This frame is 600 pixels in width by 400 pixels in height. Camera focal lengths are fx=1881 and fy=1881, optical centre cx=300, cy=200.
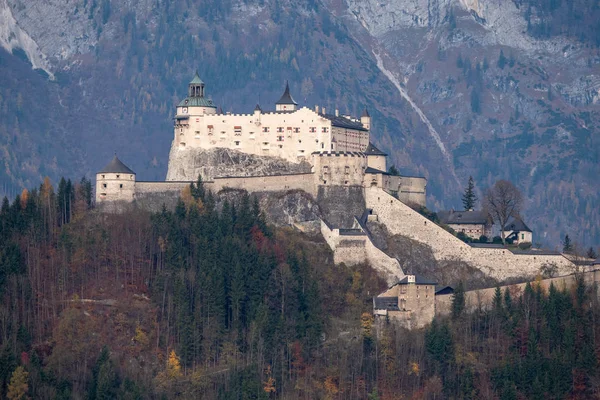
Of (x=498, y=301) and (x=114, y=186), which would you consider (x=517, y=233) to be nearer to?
(x=498, y=301)

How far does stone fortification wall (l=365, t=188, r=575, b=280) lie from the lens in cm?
10600

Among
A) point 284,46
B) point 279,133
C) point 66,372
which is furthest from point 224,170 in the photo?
point 284,46

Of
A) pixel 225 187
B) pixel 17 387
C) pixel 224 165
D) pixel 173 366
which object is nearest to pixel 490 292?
pixel 225 187

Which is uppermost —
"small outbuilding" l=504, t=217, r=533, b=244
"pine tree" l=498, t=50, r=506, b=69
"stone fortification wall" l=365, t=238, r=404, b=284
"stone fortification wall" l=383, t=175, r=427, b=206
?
"pine tree" l=498, t=50, r=506, b=69

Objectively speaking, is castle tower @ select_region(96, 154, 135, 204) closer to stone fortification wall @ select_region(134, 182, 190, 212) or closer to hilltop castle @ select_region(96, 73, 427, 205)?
hilltop castle @ select_region(96, 73, 427, 205)

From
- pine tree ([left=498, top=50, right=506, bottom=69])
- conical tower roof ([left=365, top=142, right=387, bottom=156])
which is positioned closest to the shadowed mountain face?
pine tree ([left=498, top=50, right=506, bottom=69])

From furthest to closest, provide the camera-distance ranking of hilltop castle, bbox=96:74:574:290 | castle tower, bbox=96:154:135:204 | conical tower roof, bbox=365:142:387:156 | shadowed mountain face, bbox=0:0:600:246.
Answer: shadowed mountain face, bbox=0:0:600:246 < conical tower roof, bbox=365:142:387:156 < castle tower, bbox=96:154:135:204 < hilltop castle, bbox=96:74:574:290

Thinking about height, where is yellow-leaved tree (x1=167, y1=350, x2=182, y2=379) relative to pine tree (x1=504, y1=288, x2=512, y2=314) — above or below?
below

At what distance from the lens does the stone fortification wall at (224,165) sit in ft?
372

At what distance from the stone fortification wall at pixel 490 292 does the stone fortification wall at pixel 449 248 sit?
923mm

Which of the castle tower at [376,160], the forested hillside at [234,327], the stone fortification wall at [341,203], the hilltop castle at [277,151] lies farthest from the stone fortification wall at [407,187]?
the forested hillside at [234,327]

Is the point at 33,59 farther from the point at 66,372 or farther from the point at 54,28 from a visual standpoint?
the point at 66,372

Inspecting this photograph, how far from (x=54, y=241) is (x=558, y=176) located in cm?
8988

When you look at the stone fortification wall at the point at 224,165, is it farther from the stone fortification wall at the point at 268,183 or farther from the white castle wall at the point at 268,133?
the stone fortification wall at the point at 268,183
